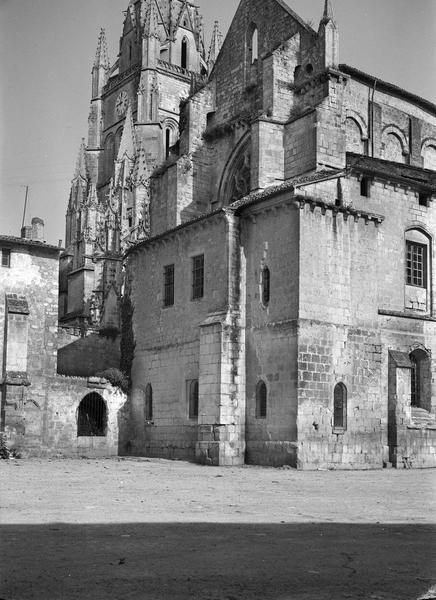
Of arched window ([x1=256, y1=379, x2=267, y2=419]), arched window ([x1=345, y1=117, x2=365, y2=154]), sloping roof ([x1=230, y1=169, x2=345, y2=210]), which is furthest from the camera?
arched window ([x1=345, y1=117, x2=365, y2=154])

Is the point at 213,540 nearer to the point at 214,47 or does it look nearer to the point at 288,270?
the point at 288,270

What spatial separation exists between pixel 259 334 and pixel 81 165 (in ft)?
207

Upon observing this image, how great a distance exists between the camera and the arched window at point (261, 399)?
90.4ft

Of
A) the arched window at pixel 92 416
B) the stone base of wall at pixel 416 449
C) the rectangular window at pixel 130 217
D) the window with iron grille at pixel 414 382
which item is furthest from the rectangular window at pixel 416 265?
the rectangular window at pixel 130 217

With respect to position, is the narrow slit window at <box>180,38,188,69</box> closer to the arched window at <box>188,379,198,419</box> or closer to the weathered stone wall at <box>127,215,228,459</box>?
the weathered stone wall at <box>127,215,228,459</box>

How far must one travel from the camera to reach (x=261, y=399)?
27.7m

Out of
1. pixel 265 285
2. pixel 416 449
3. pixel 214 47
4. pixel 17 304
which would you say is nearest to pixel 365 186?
pixel 265 285

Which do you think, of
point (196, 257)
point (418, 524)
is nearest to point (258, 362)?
point (196, 257)

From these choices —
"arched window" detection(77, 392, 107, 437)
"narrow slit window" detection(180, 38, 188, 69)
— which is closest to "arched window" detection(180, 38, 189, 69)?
"narrow slit window" detection(180, 38, 188, 69)

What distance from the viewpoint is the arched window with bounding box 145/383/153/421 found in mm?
32844

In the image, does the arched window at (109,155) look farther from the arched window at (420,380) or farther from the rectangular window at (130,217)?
the arched window at (420,380)

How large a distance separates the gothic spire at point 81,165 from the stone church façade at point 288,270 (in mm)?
46613

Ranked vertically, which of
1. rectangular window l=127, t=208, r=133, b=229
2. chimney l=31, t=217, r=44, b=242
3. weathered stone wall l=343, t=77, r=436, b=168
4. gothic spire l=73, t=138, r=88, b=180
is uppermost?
gothic spire l=73, t=138, r=88, b=180

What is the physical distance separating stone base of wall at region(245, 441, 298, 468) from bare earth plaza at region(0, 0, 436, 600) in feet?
0.19
